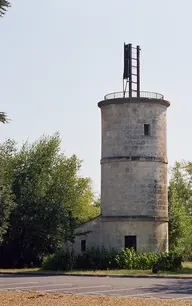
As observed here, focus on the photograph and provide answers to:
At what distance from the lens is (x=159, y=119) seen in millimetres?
36688

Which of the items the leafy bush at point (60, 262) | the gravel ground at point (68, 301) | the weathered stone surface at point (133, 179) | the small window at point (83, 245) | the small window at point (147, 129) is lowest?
the gravel ground at point (68, 301)

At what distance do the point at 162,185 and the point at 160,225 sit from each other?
8.22ft

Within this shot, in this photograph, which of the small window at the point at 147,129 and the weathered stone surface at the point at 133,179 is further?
the small window at the point at 147,129

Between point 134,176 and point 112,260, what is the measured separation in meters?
5.30

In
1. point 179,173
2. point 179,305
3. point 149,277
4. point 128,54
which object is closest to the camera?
point 179,305

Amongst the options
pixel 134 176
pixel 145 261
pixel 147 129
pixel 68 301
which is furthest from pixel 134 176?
pixel 68 301

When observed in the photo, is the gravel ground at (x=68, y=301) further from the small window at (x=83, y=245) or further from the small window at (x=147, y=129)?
the small window at (x=147, y=129)

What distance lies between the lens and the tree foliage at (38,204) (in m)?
38.8

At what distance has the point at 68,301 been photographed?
622 inches

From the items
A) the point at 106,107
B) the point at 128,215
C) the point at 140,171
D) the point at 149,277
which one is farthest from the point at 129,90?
the point at 149,277

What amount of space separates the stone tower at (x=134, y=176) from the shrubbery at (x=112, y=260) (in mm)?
1194

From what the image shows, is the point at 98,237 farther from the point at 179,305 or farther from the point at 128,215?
the point at 179,305

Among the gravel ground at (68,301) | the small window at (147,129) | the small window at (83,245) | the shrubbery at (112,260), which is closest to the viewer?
the gravel ground at (68,301)

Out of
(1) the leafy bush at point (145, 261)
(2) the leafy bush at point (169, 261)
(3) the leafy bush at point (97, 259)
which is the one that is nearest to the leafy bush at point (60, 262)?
(3) the leafy bush at point (97, 259)
